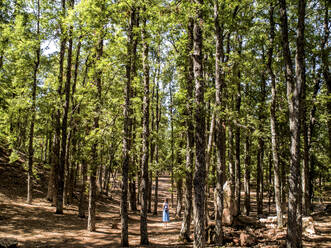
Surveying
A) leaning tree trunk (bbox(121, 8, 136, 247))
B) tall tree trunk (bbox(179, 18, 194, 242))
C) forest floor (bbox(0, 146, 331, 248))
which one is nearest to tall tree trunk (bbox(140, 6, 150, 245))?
forest floor (bbox(0, 146, 331, 248))

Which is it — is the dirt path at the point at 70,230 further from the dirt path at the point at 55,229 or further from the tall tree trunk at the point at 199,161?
the tall tree trunk at the point at 199,161

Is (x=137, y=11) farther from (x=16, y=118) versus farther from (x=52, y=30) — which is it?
(x=16, y=118)

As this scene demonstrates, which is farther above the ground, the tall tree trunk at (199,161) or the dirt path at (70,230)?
the tall tree trunk at (199,161)

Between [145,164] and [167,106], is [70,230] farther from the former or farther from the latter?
[167,106]

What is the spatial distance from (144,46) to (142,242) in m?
9.71

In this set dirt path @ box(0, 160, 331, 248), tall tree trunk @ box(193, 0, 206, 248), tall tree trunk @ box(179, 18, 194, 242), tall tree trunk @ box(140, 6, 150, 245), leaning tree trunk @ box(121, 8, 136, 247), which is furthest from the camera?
tall tree trunk @ box(179, 18, 194, 242)

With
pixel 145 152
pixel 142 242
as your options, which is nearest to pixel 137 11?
pixel 145 152

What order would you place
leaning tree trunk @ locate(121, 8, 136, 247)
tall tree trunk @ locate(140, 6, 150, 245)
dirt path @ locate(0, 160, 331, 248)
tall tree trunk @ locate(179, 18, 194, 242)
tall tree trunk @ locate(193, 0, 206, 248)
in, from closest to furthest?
tall tree trunk @ locate(193, 0, 206, 248)
leaning tree trunk @ locate(121, 8, 136, 247)
dirt path @ locate(0, 160, 331, 248)
tall tree trunk @ locate(140, 6, 150, 245)
tall tree trunk @ locate(179, 18, 194, 242)

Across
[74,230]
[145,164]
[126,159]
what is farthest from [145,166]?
[74,230]

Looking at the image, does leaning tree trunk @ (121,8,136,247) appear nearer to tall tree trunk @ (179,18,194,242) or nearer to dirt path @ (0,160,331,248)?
dirt path @ (0,160,331,248)

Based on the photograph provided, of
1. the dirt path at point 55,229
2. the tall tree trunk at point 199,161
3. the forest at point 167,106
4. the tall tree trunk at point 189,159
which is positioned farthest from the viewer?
the tall tree trunk at point 189,159

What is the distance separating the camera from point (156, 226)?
1784cm

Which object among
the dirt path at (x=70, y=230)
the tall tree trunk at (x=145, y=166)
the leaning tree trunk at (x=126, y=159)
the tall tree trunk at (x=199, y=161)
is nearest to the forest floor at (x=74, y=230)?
the dirt path at (x=70, y=230)

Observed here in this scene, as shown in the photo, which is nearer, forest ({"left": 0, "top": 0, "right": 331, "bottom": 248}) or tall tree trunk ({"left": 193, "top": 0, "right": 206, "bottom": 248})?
tall tree trunk ({"left": 193, "top": 0, "right": 206, "bottom": 248})
